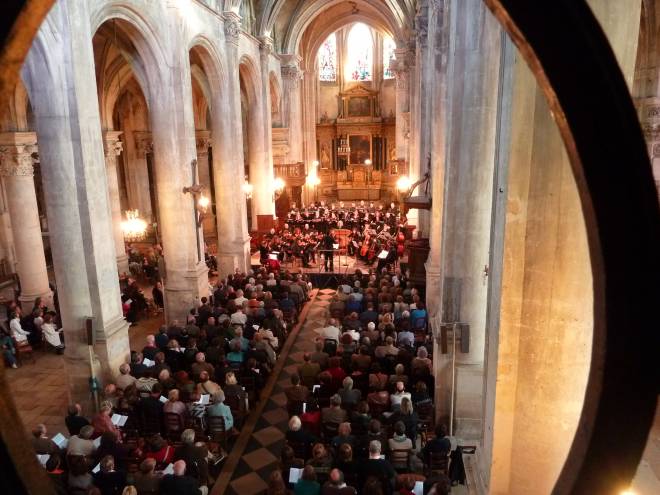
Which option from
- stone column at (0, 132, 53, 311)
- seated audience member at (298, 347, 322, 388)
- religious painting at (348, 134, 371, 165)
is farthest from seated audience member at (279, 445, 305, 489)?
religious painting at (348, 134, 371, 165)

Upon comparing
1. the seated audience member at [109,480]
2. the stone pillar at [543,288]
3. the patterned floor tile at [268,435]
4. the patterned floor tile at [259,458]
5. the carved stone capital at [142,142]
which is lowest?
the patterned floor tile at [259,458]

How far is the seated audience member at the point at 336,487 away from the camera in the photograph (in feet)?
17.7

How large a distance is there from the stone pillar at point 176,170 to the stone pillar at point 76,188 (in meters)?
3.83

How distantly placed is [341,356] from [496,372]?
5.39 meters

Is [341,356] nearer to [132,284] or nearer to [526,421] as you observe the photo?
[526,421]

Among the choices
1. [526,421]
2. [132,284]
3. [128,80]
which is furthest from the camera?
[128,80]

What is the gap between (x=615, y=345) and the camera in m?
0.95

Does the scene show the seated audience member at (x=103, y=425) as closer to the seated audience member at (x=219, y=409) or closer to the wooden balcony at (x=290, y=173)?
the seated audience member at (x=219, y=409)

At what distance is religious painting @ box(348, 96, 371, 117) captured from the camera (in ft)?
126

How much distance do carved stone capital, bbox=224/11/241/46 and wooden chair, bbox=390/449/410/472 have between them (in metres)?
14.7

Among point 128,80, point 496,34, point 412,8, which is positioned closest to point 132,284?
point 128,80

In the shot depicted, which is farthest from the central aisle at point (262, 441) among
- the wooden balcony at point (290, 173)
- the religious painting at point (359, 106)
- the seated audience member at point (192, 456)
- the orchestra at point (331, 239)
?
the religious painting at point (359, 106)

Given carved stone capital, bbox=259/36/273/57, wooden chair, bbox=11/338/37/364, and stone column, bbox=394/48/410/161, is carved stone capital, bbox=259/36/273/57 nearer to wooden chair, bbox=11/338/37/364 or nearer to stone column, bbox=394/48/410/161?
stone column, bbox=394/48/410/161

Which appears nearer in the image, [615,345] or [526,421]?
[615,345]
